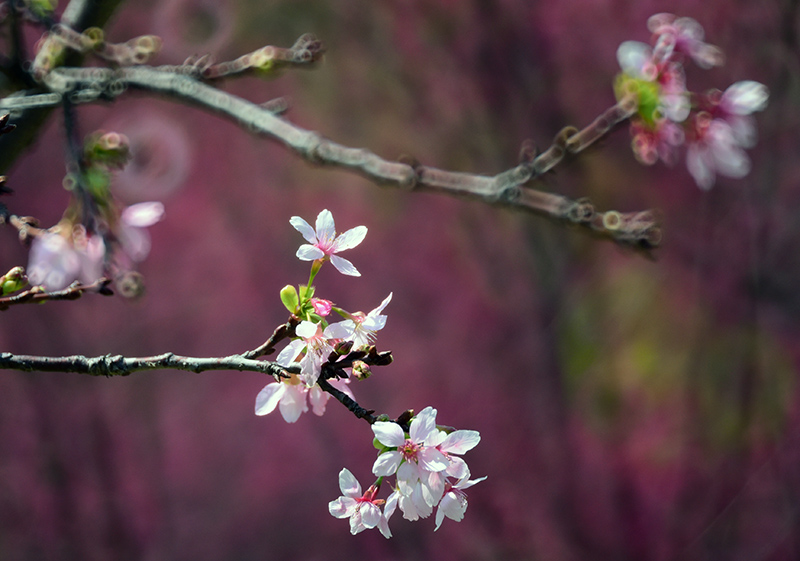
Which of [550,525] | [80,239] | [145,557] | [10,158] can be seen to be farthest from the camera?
[550,525]

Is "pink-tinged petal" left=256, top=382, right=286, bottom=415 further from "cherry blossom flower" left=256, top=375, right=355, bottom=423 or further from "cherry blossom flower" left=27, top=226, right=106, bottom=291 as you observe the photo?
"cherry blossom flower" left=27, top=226, right=106, bottom=291

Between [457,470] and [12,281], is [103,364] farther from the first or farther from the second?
[457,470]

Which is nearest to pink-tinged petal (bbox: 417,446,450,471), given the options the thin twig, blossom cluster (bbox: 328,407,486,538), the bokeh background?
blossom cluster (bbox: 328,407,486,538)

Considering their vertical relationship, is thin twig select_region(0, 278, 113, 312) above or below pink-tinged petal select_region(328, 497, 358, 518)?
above

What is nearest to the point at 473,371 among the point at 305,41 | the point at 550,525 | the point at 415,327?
the point at 415,327

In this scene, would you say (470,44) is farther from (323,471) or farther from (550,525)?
(550,525)

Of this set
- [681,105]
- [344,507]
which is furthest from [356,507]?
[681,105]
